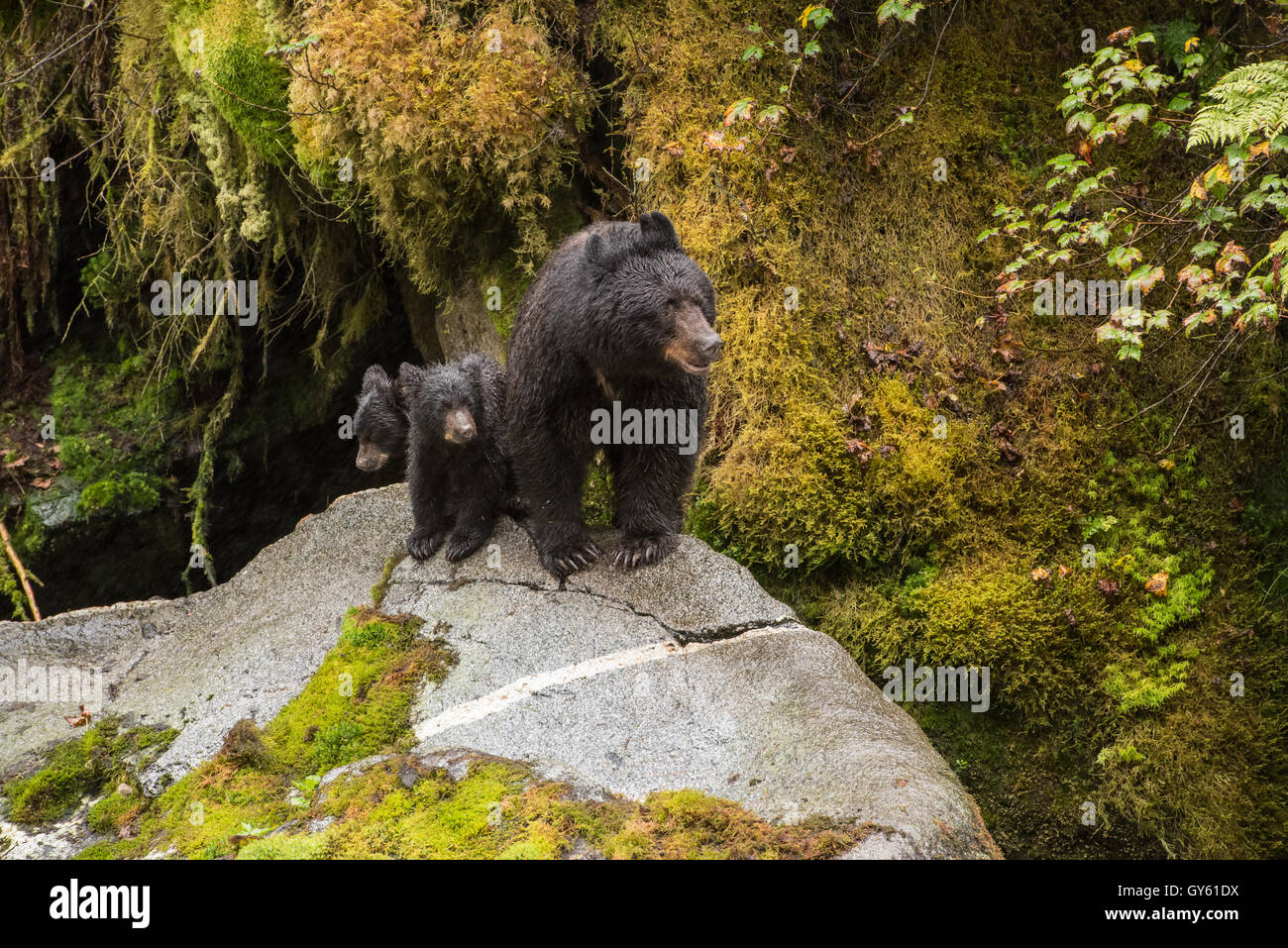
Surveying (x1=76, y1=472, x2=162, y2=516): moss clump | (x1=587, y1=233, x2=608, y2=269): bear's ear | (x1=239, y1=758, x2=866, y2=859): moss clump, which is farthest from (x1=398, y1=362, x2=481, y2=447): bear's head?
(x1=76, y1=472, x2=162, y2=516): moss clump

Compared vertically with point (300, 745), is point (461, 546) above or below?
above

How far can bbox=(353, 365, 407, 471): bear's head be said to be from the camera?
6371 mm

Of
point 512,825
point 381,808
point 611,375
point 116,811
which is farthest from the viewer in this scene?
point 611,375

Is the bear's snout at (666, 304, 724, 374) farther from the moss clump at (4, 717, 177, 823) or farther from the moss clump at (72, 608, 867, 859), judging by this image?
the moss clump at (4, 717, 177, 823)

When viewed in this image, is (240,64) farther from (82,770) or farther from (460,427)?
(82,770)

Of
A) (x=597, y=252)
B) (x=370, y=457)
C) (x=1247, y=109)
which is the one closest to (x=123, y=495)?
(x=370, y=457)

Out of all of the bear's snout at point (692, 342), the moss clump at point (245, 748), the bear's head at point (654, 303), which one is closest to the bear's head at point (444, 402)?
the bear's head at point (654, 303)

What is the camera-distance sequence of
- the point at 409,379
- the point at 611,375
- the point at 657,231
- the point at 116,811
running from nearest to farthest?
1. the point at 116,811
2. the point at 657,231
3. the point at 611,375
4. the point at 409,379

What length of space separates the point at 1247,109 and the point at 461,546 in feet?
15.1

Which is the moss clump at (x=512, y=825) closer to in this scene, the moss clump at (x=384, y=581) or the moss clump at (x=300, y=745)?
the moss clump at (x=300, y=745)

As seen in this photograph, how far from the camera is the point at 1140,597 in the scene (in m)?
6.16

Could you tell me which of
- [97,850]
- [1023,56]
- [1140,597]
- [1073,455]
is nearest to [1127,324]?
[1073,455]

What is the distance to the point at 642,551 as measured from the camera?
5.71 meters

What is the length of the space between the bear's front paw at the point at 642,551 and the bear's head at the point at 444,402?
1045 millimetres
